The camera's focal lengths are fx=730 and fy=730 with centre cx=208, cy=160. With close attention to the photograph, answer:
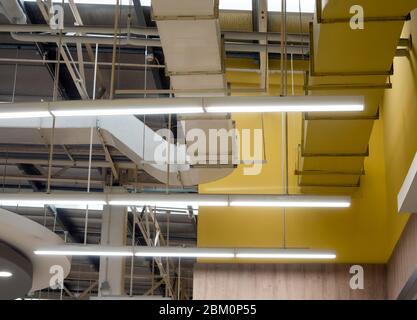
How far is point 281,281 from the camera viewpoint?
13.0 m

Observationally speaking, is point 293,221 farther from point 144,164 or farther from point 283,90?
point 283,90

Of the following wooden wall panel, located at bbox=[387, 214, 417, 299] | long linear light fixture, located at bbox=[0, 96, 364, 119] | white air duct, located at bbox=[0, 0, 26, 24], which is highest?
white air duct, located at bbox=[0, 0, 26, 24]

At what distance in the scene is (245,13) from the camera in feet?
39.9

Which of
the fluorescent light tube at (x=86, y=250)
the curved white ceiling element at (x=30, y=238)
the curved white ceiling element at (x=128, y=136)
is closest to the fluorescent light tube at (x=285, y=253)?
the curved white ceiling element at (x=128, y=136)

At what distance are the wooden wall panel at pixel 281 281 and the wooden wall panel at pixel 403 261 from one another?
16.8 inches

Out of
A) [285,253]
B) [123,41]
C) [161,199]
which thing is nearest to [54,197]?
[161,199]

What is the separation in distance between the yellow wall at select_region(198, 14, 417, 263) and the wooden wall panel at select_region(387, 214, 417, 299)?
0.59 m

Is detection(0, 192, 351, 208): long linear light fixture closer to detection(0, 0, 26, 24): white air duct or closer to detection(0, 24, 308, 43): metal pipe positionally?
detection(0, 24, 308, 43): metal pipe

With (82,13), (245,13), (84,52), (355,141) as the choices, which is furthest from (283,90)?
A: (84,52)

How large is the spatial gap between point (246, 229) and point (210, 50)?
16.9 ft

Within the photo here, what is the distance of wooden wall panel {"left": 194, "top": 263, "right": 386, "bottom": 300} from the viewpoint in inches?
500

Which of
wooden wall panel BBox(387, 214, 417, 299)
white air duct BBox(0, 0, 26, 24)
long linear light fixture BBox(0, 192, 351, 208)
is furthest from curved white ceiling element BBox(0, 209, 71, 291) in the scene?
wooden wall panel BBox(387, 214, 417, 299)

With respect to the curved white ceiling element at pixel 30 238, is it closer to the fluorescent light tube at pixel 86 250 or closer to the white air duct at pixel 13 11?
the fluorescent light tube at pixel 86 250

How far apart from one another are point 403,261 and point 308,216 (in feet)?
8.54
